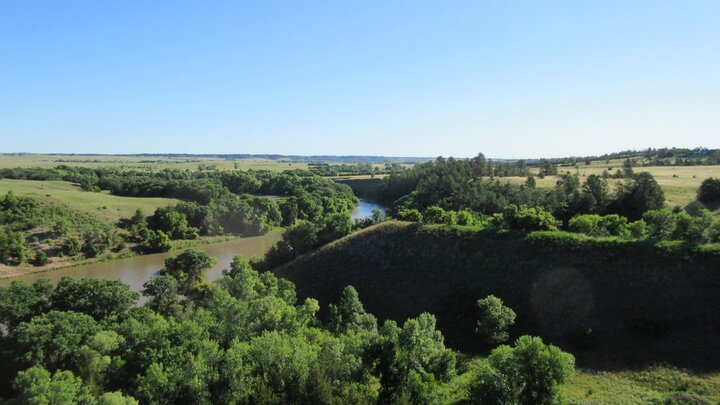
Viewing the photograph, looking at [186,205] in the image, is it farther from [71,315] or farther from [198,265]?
[71,315]

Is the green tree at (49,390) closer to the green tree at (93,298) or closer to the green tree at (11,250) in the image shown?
the green tree at (93,298)

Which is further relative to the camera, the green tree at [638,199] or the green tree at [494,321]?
the green tree at [638,199]

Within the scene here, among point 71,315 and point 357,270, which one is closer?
point 71,315

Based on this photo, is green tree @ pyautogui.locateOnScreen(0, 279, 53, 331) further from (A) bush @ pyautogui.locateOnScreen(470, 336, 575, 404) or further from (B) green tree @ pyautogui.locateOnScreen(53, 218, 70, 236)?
(B) green tree @ pyautogui.locateOnScreen(53, 218, 70, 236)

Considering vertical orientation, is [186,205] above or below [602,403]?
above

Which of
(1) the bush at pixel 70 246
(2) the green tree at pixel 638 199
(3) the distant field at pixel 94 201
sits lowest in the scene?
(1) the bush at pixel 70 246

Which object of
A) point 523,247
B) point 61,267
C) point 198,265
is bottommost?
point 61,267

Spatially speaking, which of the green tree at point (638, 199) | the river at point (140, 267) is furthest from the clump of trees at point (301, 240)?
the green tree at point (638, 199)

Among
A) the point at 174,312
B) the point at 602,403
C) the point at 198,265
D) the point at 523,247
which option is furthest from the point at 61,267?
the point at 602,403
